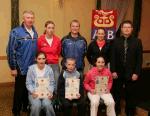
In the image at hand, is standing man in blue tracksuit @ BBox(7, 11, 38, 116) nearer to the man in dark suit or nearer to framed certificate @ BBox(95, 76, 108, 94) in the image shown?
framed certificate @ BBox(95, 76, 108, 94)

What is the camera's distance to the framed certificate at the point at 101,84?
404 cm

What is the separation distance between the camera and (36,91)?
3.82 metres

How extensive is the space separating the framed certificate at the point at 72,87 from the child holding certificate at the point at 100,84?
0.49ft

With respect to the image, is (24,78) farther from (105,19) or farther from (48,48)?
(105,19)

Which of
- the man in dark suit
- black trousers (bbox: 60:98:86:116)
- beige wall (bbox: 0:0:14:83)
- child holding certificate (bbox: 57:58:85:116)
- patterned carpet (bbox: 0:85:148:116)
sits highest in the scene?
beige wall (bbox: 0:0:14:83)

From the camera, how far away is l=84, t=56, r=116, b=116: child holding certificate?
156 inches

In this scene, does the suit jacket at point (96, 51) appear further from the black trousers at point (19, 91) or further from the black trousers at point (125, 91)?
the black trousers at point (19, 91)

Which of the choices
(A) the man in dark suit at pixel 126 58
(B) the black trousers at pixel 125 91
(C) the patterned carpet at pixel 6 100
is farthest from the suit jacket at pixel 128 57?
(C) the patterned carpet at pixel 6 100

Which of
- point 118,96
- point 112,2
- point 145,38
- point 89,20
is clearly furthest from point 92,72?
point 145,38

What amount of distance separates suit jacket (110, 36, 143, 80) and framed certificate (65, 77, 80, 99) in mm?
554

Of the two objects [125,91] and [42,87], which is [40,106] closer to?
[42,87]

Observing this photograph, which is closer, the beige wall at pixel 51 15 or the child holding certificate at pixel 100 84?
the child holding certificate at pixel 100 84

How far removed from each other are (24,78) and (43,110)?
53 cm

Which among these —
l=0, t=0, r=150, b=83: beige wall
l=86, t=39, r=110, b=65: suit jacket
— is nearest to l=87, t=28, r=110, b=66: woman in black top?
l=86, t=39, r=110, b=65: suit jacket
